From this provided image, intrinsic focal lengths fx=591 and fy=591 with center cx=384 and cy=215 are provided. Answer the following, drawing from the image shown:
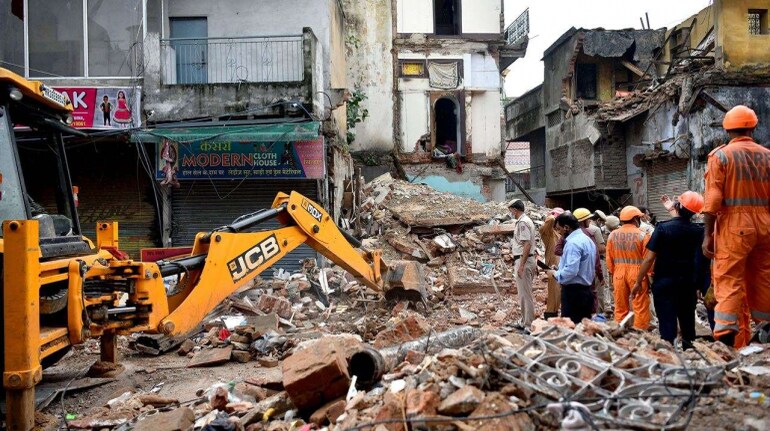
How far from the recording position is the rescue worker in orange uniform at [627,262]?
652 cm

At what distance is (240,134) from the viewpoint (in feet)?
38.5

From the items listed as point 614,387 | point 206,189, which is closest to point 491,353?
point 614,387

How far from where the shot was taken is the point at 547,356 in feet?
11.6

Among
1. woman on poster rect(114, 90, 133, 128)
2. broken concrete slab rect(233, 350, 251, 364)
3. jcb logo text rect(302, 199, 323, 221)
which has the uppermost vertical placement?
woman on poster rect(114, 90, 133, 128)

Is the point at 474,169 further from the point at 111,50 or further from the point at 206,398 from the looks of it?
the point at 206,398

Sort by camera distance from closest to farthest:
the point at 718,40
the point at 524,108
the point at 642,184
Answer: the point at 718,40 < the point at 642,184 < the point at 524,108

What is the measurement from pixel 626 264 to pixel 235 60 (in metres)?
10.3

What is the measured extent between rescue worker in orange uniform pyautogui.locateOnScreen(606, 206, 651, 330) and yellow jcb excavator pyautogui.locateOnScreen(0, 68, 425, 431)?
11.8ft

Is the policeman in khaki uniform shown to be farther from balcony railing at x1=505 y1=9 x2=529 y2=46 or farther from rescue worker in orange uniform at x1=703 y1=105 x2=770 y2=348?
balcony railing at x1=505 y1=9 x2=529 y2=46

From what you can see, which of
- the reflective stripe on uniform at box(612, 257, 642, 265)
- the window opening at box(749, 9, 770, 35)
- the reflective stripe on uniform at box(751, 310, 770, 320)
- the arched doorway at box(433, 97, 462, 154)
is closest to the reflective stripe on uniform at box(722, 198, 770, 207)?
the reflective stripe on uniform at box(751, 310, 770, 320)

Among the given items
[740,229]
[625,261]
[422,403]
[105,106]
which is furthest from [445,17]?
[422,403]

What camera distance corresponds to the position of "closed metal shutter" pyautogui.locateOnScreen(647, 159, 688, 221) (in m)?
18.2

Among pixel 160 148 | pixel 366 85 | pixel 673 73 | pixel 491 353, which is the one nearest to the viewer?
pixel 491 353

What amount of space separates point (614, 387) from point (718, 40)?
59.8 ft
